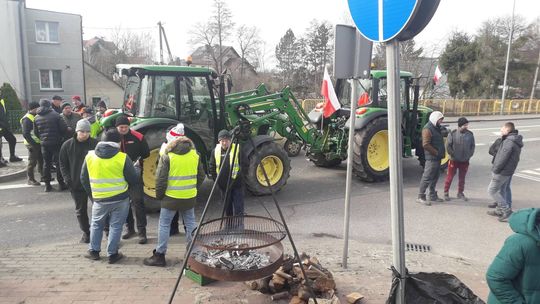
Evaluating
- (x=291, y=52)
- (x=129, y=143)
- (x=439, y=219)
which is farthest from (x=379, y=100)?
(x=291, y=52)

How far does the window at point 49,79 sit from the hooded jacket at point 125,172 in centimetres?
2407

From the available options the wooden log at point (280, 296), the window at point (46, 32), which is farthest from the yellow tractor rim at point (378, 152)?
the window at point (46, 32)

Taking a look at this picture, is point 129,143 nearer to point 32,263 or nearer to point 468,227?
point 32,263

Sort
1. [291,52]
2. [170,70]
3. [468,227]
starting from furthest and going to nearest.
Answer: [291,52] < [170,70] < [468,227]

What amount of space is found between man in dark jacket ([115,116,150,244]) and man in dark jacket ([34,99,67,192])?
2.92 meters

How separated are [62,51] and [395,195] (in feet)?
90.8

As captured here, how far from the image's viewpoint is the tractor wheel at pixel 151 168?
6684 millimetres

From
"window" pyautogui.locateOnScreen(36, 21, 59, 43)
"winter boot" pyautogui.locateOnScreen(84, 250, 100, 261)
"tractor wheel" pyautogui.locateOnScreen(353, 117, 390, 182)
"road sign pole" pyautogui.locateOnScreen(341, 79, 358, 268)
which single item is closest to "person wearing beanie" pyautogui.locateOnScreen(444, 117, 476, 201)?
"tractor wheel" pyautogui.locateOnScreen(353, 117, 390, 182)

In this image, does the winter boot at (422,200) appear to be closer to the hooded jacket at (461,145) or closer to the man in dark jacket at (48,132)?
the hooded jacket at (461,145)

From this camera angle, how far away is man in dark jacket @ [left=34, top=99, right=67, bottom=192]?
7848 mm

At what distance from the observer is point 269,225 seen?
18.6 feet

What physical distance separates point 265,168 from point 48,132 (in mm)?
4328

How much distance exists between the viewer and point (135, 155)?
5836 mm

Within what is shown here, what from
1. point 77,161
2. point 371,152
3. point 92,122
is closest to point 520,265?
point 77,161
